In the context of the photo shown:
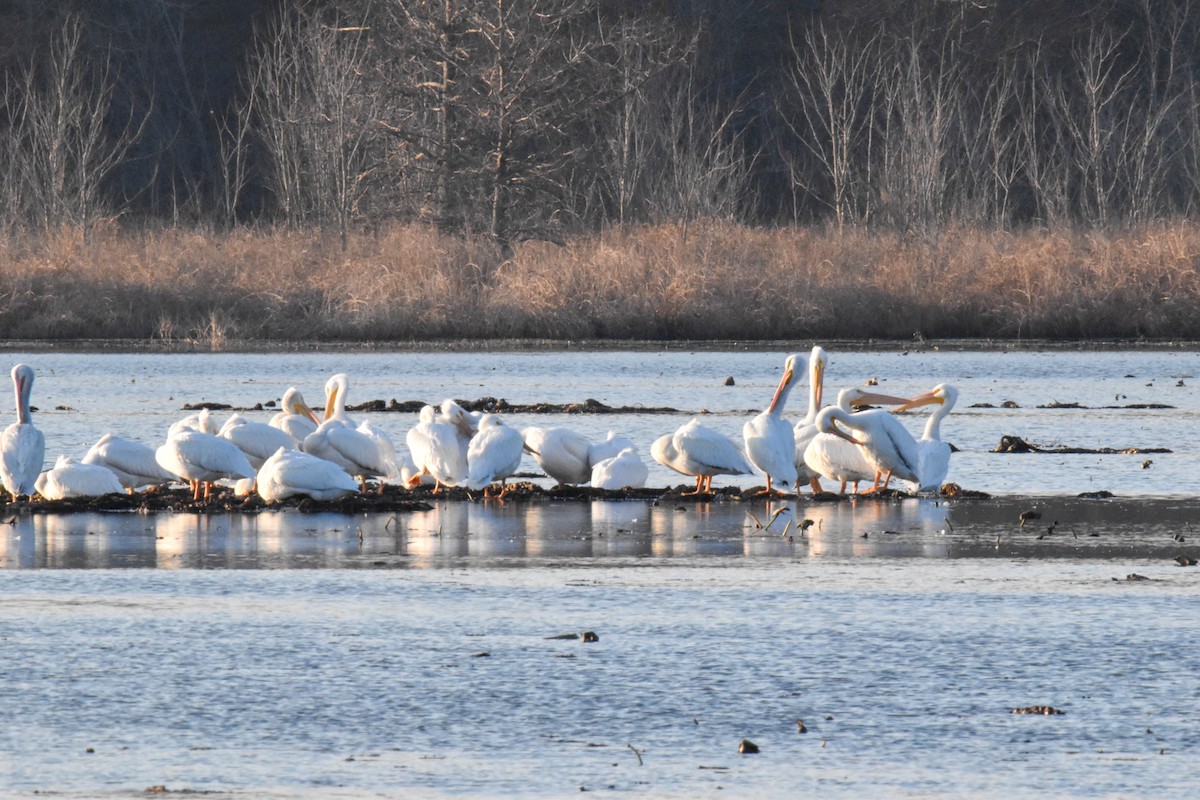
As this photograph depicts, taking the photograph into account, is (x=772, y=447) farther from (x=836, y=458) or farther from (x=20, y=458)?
(x=20, y=458)

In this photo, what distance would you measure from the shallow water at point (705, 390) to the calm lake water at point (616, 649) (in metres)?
1.32

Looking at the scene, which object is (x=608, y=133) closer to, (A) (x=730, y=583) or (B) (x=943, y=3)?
(B) (x=943, y=3)

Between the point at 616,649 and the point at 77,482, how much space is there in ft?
17.3

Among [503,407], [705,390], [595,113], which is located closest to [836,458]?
[503,407]

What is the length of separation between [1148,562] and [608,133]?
112ft

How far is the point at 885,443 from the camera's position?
12.0 metres

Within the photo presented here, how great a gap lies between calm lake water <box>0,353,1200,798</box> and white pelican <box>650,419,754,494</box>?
0.27 metres

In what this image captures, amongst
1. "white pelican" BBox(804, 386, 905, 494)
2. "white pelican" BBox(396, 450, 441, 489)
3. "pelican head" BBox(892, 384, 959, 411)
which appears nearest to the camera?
"white pelican" BBox(804, 386, 905, 494)

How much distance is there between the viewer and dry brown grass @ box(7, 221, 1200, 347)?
30.8 metres

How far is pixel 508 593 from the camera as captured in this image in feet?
27.9

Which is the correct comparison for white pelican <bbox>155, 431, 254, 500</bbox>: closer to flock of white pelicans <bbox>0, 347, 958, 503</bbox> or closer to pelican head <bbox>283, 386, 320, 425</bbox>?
flock of white pelicans <bbox>0, 347, 958, 503</bbox>

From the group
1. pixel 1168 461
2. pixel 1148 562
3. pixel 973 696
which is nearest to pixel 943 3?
pixel 1168 461

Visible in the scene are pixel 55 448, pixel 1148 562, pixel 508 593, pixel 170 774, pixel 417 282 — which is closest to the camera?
pixel 170 774

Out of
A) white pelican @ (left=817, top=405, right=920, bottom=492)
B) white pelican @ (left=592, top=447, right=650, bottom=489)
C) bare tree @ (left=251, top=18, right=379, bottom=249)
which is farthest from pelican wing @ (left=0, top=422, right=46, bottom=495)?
bare tree @ (left=251, top=18, right=379, bottom=249)
